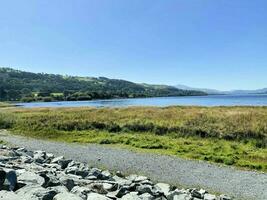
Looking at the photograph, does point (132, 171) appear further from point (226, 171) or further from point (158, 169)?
point (226, 171)

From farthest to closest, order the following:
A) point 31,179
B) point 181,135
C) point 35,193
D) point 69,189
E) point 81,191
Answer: point 181,135 → point 69,189 → point 31,179 → point 81,191 → point 35,193

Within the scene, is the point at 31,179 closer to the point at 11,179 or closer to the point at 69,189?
the point at 11,179

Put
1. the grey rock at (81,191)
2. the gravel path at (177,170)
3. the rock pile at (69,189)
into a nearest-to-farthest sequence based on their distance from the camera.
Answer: the rock pile at (69,189), the grey rock at (81,191), the gravel path at (177,170)

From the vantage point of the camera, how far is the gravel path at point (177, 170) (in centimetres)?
1744

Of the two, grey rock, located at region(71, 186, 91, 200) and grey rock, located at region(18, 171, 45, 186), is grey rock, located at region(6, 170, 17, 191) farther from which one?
grey rock, located at region(71, 186, 91, 200)

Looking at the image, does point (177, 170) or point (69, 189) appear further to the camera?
point (177, 170)

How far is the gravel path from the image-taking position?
57.2 ft

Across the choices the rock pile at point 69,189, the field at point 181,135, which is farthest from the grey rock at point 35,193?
the field at point 181,135

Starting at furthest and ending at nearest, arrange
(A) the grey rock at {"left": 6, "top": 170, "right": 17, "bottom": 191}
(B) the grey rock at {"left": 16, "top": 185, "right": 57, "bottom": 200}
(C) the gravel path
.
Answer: (C) the gravel path → (A) the grey rock at {"left": 6, "top": 170, "right": 17, "bottom": 191} → (B) the grey rock at {"left": 16, "top": 185, "right": 57, "bottom": 200}

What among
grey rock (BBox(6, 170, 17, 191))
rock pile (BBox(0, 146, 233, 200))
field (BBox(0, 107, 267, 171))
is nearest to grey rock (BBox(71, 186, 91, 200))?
rock pile (BBox(0, 146, 233, 200))

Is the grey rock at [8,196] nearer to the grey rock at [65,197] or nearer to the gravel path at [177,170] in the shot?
the grey rock at [65,197]

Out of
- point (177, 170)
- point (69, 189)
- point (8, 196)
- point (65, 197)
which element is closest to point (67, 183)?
point (69, 189)

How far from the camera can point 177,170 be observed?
69.9ft

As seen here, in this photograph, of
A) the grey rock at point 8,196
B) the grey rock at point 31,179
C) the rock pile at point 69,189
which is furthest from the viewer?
the grey rock at point 31,179
